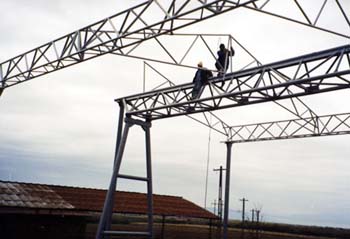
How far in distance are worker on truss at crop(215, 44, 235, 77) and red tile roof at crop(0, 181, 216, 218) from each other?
11057 mm

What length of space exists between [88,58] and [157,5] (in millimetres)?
3242

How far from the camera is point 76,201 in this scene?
22.5 metres

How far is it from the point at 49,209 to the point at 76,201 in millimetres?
2292

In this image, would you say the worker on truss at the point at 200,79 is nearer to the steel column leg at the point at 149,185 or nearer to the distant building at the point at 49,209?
the steel column leg at the point at 149,185

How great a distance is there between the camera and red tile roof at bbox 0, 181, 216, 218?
2034 cm

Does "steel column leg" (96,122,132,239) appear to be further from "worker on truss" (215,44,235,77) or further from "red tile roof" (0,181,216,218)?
"red tile roof" (0,181,216,218)

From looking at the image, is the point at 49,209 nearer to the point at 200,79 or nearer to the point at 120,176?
the point at 120,176

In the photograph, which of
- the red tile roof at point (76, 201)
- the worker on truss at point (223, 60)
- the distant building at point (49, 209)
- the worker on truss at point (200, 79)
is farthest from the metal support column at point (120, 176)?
the red tile roof at point (76, 201)

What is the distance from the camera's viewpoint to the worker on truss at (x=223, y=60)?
14242mm

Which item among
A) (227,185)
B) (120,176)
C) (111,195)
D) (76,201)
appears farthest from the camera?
(76,201)

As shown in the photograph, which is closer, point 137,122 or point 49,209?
point 137,122

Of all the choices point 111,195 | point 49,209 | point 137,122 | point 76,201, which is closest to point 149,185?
point 111,195

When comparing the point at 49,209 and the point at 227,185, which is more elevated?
the point at 227,185

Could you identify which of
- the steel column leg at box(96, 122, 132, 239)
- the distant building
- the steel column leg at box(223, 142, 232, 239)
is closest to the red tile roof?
the distant building
